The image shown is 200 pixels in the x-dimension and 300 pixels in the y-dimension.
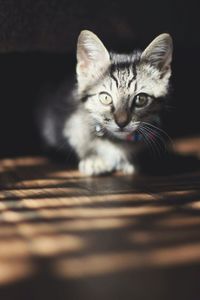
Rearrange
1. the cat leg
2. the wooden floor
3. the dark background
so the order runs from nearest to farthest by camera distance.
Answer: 1. the wooden floor
2. the dark background
3. the cat leg

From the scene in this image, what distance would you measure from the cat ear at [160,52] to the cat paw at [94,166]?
1.29ft

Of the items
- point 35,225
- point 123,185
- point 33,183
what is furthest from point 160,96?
point 35,225

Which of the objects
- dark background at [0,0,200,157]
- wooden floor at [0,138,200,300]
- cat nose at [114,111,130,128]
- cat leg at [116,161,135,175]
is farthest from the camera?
cat leg at [116,161,135,175]

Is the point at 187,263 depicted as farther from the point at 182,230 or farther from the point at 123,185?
the point at 123,185

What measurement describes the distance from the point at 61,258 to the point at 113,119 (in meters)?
0.62

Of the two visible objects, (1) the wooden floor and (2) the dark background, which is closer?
(1) the wooden floor

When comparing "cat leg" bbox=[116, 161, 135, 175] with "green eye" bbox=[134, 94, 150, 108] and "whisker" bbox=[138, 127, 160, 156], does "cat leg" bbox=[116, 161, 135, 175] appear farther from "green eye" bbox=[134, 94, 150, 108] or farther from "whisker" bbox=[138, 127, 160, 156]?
"green eye" bbox=[134, 94, 150, 108]

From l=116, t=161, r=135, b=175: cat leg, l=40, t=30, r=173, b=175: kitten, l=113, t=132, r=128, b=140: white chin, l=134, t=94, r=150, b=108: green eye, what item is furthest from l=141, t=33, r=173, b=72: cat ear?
l=116, t=161, r=135, b=175: cat leg

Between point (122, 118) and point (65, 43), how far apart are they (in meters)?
0.41

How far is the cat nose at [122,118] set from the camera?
163cm

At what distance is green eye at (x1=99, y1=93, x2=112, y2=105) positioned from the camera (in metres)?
1.70

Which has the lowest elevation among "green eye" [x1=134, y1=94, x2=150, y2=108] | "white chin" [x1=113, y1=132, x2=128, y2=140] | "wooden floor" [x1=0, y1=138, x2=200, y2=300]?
"wooden floor" [x1=0, y1=138, x2=200, y2=300]

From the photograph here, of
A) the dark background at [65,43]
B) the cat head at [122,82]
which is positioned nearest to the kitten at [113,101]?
the cat head at [122,82]

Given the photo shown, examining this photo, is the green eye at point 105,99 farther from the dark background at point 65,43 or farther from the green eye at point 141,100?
the dark background at point 65,43
